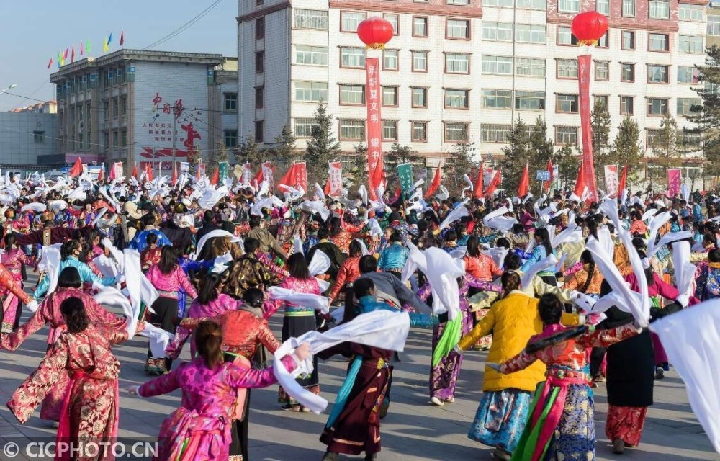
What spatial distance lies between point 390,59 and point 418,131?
416cm

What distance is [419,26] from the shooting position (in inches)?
2436

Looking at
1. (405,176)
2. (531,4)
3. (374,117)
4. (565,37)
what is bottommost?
(405,176)

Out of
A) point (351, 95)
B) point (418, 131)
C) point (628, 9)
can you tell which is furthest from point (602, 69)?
point (351, 95)

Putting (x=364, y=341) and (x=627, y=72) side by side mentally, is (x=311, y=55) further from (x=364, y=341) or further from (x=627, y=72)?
(x=364, y=341)

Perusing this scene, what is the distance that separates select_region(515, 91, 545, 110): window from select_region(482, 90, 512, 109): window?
0.49 m

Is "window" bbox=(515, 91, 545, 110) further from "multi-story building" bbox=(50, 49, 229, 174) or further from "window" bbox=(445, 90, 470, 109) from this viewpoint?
"multi-story building" bbox=(50, 49, 229, 174)

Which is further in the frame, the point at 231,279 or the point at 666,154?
the point at 666,154

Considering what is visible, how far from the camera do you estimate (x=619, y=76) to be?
66.8 metres

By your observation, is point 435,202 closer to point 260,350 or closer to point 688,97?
point 260,350

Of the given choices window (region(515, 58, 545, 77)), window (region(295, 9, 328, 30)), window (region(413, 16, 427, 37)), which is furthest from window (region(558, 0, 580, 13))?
window (region(295, 9, 328, 30))

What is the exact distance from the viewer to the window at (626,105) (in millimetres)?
67000

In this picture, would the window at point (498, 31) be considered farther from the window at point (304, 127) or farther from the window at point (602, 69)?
the window at point (304, 127)

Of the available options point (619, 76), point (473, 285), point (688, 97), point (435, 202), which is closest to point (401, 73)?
point (619, 76)

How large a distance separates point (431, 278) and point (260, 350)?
5.08ft
